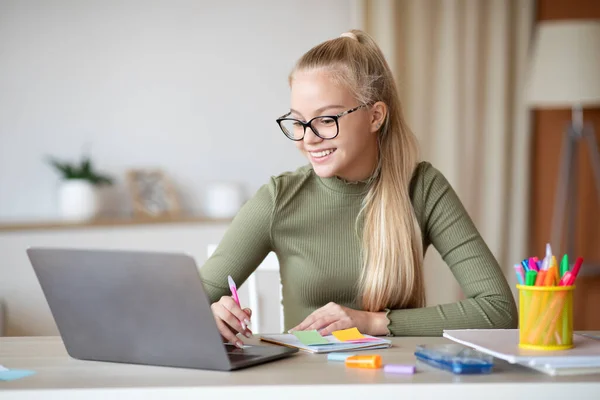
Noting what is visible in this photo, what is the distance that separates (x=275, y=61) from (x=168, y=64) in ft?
1.53

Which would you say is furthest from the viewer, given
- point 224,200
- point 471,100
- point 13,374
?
point 471,100

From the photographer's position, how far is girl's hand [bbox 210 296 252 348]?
1316 millimetres

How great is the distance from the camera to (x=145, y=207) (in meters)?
3.37

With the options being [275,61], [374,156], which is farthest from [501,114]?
[374,156]

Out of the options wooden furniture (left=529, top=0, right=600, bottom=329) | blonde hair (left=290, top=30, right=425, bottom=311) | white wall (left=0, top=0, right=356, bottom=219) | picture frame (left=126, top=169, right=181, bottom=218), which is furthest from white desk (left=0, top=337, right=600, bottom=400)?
wooden furniture (left=529, top=0, right=600, bottom=329)

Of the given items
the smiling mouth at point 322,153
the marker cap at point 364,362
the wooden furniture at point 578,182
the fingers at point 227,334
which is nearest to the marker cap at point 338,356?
the marker cap at point 364,362

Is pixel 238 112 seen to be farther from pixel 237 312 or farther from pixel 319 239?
pixel 237 312

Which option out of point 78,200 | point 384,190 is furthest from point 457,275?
point 78,200

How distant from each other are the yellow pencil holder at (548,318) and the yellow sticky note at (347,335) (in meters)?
0.28

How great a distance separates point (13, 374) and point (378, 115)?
95 cm

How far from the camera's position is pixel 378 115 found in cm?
174

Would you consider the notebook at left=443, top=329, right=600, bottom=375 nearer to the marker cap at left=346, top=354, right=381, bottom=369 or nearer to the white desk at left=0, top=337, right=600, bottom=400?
the white desk at left=0, top=337, right=600, bottom=400

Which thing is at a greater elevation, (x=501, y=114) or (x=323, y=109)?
(x=501, y=114)

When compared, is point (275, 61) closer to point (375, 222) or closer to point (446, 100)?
point (446, 100)
